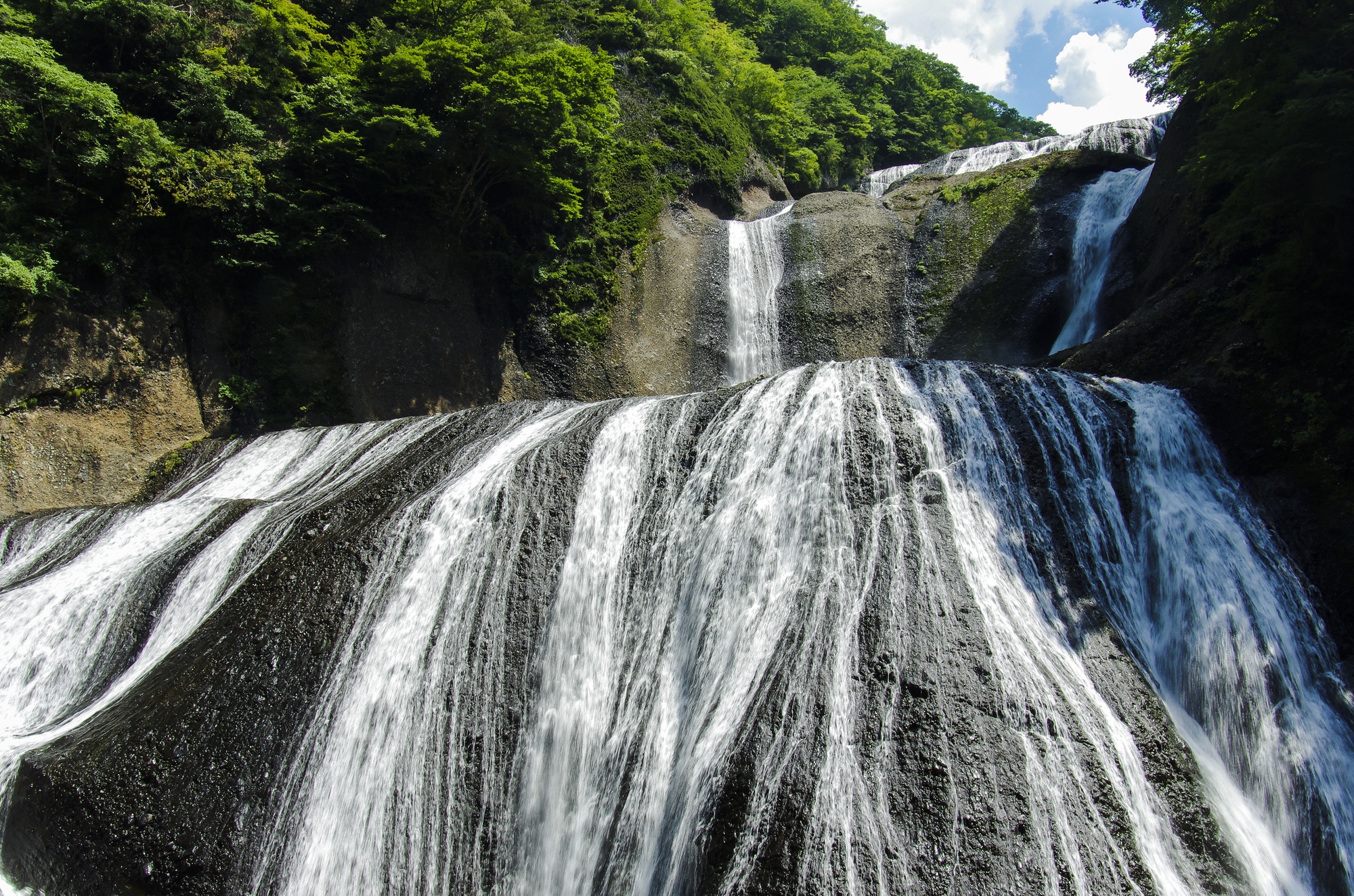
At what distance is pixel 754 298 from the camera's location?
14.9m

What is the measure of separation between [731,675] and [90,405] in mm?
10313

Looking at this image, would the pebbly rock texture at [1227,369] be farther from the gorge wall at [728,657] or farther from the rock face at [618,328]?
the rock face at [618,328]

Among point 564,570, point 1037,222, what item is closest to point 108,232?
point 564,570

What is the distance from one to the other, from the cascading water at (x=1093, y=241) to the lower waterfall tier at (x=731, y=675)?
6119 millimetres

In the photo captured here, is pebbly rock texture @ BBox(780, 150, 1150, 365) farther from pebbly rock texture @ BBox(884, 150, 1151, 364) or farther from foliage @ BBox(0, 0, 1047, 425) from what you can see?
foliage @ BBox(0, 0, 1047, 425)

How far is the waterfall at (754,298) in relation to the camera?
46.7ft

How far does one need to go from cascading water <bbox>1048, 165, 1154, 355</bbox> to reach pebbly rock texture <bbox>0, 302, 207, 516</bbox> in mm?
14805

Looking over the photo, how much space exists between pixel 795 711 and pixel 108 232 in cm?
1187

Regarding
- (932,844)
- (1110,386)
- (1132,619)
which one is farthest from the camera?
(1110,386)

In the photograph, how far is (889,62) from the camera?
28359 millimetres

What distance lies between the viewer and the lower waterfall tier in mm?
3734

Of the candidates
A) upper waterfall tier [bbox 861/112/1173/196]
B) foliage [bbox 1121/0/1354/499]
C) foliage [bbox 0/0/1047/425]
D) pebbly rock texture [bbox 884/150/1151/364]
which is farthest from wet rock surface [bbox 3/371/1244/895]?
upper waterfall tier [bbox 861/112/1173/196]

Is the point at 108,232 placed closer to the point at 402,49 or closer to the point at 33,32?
the point at 33,32

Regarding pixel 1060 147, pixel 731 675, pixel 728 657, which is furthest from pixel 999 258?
pixel 731 675
